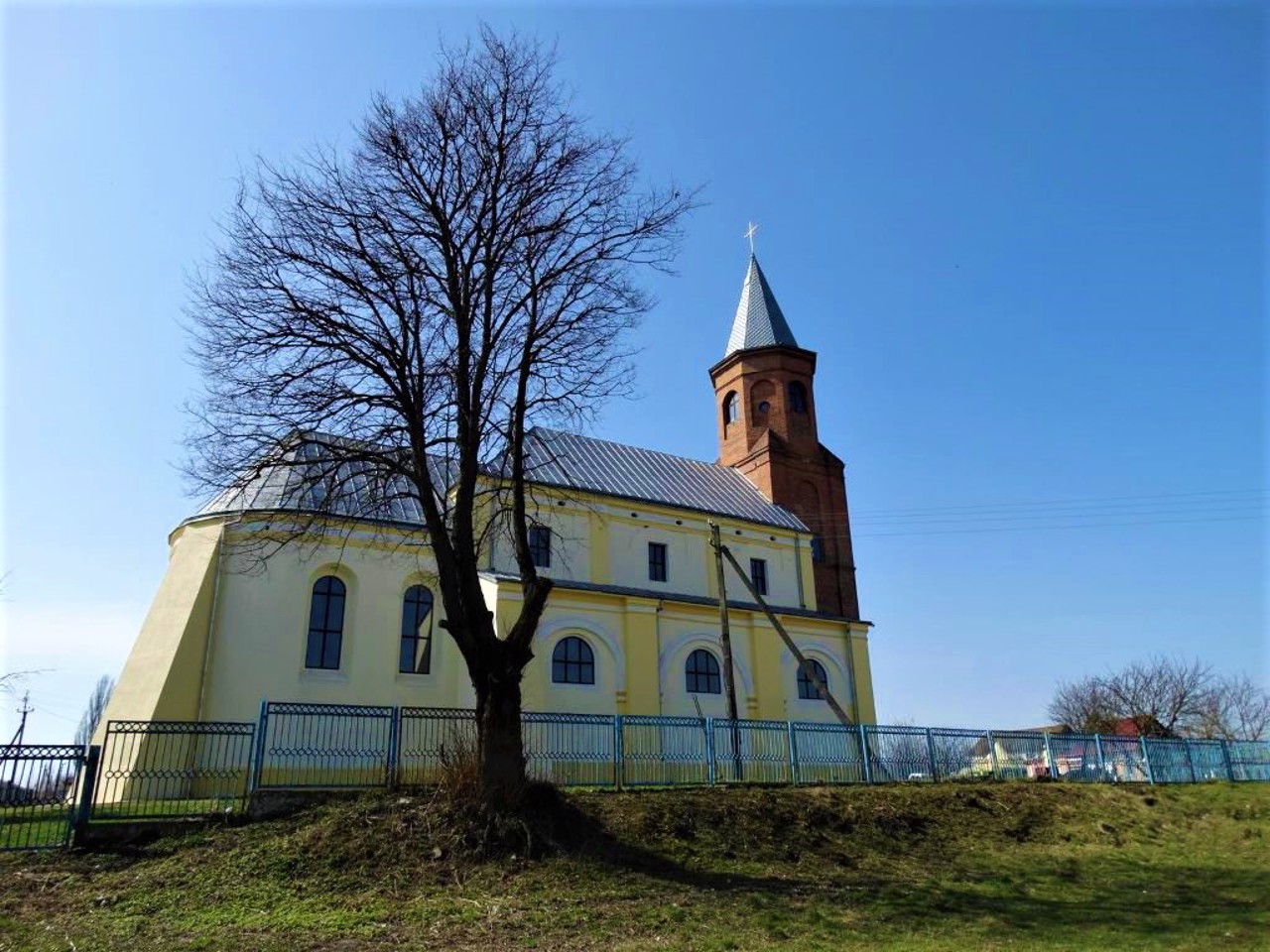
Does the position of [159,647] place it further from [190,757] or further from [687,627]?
[687,627]

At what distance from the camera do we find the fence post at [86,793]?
11.5 metres

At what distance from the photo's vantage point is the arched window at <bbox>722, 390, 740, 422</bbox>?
38.1m

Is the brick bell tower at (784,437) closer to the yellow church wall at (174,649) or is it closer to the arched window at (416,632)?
the arched window at (416,632)

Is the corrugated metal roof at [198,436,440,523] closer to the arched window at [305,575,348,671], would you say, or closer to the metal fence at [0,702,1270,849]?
the arched window at [305,575,348,671]

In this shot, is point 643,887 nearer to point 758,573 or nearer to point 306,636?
point 306,636

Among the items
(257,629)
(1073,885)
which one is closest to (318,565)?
(257,629)

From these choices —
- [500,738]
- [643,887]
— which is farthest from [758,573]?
[643,887]

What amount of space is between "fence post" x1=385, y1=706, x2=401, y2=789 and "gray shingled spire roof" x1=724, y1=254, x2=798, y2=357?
2647 centimetres

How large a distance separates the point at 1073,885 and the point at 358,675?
55.6 feet

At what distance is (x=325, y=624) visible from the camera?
2294cm

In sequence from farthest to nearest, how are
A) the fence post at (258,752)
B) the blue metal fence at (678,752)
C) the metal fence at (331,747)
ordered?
the blue metal fence at (678,752), the metal fence at (331,747), the fence post at (258,752)

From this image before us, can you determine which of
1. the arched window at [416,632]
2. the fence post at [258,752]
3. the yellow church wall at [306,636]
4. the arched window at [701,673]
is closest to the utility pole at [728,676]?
the arched window at [701,673]

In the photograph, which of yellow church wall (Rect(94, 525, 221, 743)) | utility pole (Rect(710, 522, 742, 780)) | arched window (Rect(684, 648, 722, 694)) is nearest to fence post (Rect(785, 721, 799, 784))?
utility pole (Rect(710, 522, 742, 780))

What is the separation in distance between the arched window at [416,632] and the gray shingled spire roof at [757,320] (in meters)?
19.4
